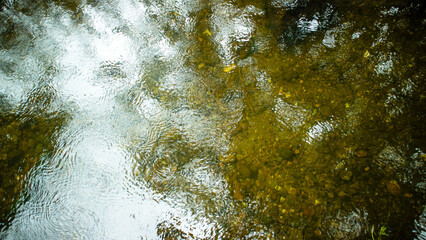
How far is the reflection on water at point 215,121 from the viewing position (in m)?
1.66

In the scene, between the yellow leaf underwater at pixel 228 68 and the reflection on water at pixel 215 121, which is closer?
the reflection on water at pixel 215 121

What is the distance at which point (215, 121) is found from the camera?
6.41ft

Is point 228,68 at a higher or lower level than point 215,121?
higher

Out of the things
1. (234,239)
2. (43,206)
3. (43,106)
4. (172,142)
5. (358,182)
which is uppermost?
(358,182)

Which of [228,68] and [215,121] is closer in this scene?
[215,121]

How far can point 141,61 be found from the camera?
226cm

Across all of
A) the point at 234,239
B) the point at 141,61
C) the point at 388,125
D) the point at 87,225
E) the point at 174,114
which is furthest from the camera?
the point at 141,61

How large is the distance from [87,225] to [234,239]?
123 cm

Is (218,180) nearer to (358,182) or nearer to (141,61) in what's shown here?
(358,182)

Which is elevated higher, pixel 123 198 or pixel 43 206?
pixel 123 198

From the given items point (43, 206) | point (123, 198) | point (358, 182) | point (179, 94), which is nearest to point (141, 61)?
point (179, 94)

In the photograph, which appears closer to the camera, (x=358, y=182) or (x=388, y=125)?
(x=358, y=182)

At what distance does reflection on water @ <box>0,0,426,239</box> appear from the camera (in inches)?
65.2

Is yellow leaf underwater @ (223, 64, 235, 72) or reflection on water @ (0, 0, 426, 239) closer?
reflection on water @ (0, 0, 426, 239)
